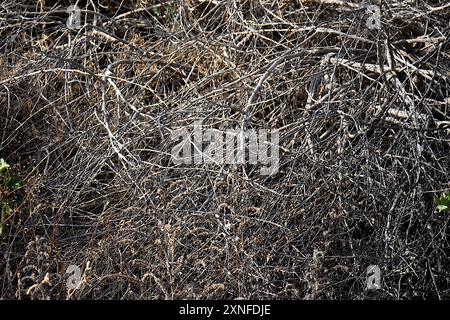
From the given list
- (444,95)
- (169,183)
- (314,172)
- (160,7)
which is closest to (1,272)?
(169,183)

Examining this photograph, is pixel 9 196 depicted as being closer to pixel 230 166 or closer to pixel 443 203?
pixel 230 166

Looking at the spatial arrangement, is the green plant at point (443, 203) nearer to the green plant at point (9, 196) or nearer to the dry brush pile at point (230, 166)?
the dry brush pile at point (230, 166)

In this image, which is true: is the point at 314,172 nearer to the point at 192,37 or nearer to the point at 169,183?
the point at 169,183

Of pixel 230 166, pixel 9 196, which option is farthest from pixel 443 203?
pixel 9 196

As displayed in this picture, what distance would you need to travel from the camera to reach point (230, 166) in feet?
10.1

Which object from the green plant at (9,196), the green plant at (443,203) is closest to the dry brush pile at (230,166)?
the green plant at (9,196)

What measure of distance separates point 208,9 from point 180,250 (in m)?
1.51

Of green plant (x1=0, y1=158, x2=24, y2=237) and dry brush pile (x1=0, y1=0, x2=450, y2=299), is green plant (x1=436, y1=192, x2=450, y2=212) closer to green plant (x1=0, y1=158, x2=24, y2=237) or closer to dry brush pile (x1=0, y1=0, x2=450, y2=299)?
dry brush pile (x1=0, y1=0, x2=450, y2=299)

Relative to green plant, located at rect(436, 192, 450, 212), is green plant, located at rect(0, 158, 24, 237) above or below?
above

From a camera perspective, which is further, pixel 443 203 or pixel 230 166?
pixel 230 166

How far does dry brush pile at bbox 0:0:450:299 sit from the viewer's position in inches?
111

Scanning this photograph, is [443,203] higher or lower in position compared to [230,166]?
lower

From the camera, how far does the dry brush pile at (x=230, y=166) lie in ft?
9.24

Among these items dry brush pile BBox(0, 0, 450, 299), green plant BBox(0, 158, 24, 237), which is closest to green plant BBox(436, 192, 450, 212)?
dry brush pile BBox(0, 0, 450, 299)
